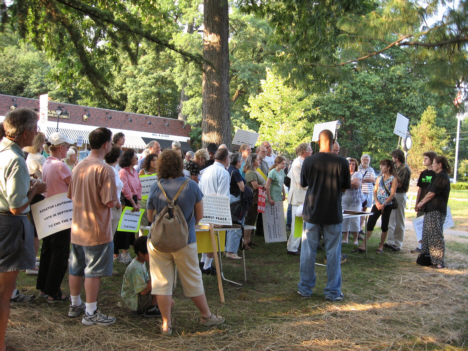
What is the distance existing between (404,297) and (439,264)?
2118 millimetres

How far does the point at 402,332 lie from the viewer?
416 cm

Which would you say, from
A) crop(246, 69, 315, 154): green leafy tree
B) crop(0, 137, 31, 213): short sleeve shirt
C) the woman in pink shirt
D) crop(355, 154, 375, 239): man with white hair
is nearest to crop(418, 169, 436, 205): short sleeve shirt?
crop(355, 154, 375, 239): man with white hair

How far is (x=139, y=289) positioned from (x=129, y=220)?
5.04 ft

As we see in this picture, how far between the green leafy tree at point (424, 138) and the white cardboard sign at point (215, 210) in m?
38.8

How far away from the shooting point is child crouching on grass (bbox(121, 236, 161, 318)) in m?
4.34

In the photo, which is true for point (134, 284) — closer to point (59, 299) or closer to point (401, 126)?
point (59, 299)

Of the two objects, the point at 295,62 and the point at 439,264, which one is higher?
the point at 295,62

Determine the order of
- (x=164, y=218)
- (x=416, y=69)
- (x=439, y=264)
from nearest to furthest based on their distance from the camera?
(x=164, y=218)
(x=416, y=69)
(x=439, y=264)

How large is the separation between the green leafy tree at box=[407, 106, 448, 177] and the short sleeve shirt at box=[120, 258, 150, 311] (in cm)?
3980

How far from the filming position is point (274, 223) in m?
8.33

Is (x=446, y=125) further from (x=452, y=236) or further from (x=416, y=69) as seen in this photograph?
(x=416, y=69)

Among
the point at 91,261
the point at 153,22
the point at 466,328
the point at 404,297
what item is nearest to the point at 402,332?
the point at 466,328

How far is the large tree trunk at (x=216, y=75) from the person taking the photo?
8641 mm

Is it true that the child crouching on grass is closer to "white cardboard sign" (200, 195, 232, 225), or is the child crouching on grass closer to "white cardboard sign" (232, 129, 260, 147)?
"white cardboard sign" (200, 195, 232, 225)
